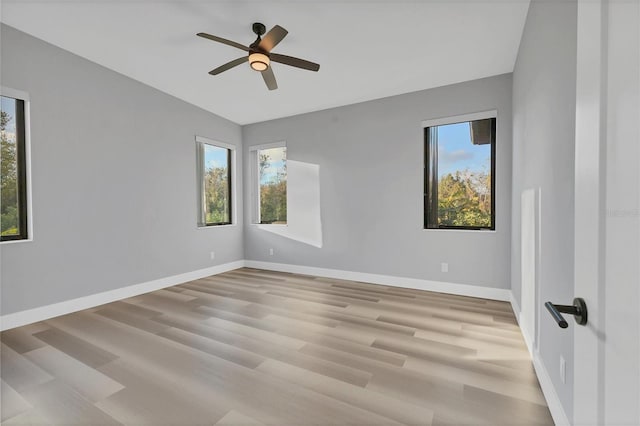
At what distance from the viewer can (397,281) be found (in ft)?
13.8

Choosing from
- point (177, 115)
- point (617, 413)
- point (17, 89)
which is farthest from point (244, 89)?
point (617, 413)

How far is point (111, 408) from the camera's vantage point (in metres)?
1.72

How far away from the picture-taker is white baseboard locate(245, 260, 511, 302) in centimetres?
362

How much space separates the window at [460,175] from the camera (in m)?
3.69

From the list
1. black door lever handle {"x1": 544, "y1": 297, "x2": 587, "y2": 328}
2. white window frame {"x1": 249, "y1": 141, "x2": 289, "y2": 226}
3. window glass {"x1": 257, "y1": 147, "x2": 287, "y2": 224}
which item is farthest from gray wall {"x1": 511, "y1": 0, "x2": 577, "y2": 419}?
white window frame {"x1": 249, "y1": 141, "x2": 289, "y2": 226}

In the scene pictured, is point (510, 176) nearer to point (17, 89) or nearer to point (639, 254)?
point (639, 254)

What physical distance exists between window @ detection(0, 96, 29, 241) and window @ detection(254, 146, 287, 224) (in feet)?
10.5

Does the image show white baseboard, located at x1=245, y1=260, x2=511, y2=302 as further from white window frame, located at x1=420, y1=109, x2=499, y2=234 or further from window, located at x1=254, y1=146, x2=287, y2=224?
window, located at x1=254, y1=146, x2=287, y2=224

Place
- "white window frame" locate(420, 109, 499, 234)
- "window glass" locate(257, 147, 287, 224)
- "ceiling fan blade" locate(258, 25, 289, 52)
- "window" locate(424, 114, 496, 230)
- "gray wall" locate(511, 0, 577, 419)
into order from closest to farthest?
"gray wall" locate(511, 0, 577, 419)
"ceiling fan blade" locate(258, 25, 289, 52)
"white window frame" locate(420, 109, 499, 234)
"window" locate(424, 114, 496, 230)
"window glass" locate(257, 147, 287, 224)


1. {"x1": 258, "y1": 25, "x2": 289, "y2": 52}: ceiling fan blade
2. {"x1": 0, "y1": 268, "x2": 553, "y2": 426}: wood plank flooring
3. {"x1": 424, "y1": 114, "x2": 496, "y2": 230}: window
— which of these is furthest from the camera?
{"x1": 424, "y1": 114, "x2": 496, "y2": 230}: window

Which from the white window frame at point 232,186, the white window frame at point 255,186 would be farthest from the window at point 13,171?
the white window frame at point 255,186

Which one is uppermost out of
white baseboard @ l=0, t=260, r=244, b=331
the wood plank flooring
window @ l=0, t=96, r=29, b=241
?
window @ l=0, t=96, r=29, b=241

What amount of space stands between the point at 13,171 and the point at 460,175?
4963mm

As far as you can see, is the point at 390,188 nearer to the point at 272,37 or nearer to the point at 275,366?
the point at 272,37
